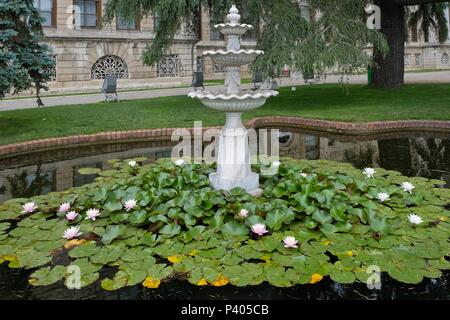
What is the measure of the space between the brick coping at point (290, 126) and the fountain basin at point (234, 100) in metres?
4.75

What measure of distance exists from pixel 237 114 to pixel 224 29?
A: 1.02 m

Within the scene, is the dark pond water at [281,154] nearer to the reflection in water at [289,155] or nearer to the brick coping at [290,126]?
the reflection in water at [289,155]

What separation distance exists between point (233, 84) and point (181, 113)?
725 centimetres

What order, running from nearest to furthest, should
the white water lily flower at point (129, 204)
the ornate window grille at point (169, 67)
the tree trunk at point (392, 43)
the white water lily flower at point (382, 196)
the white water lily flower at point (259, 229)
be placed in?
the white water lily flower at point (259, 229)
the white water lily flower at point (129, 204)
the white water lily flower at point (382, 196)
the tree trunk at point (392, 43)
the ornate window grille at point (169, 67)

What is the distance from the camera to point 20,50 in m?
10.0

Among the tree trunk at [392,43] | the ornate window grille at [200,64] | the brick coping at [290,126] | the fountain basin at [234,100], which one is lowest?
the brick coping at [290,126]

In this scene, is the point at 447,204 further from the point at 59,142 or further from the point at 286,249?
the point at 59,142

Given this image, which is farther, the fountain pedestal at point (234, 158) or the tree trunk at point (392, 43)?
the tree trunk at point (392, 43)

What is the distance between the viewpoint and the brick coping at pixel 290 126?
28.8 ft

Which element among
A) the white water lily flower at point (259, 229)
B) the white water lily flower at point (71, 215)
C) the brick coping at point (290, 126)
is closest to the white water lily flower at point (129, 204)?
the white water lily flower at point (71, 215)

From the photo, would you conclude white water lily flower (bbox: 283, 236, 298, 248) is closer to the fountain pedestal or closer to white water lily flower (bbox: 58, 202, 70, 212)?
the fountain pedestal

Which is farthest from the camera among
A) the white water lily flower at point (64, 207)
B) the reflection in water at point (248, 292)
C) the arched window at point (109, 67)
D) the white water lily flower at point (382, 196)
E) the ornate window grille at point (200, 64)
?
the ornate window grille at point (200, 64)

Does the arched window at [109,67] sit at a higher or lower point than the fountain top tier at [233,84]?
higher

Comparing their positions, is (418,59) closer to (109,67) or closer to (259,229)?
(109,67)
